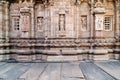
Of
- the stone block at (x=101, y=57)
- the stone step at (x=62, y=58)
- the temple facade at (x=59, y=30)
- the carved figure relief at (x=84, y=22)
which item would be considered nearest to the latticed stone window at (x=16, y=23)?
the temple facade at (x=59, y=30)

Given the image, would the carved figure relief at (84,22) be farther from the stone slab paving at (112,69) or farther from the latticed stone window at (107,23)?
the stone slab paving at (112,69)

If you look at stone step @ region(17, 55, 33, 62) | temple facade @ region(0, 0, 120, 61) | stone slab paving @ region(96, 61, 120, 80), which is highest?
temple facade @ region(0, 0, 120, 61)

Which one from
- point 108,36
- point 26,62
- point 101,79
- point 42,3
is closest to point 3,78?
point 101,79

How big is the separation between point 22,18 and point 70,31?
3.42 metres

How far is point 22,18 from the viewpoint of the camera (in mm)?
15664

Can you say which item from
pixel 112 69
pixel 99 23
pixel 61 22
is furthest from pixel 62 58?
pixel 112 69

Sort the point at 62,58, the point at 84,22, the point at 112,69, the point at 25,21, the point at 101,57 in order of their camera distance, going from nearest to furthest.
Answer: the point at 112,69, the point at 62,58, the point at 101,57, the point at 25,21, the point at 84,22

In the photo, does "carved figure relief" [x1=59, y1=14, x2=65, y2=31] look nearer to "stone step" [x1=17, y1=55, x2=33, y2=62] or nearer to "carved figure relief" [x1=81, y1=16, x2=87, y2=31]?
"carved figure relief" [x1=81, y1=16, x2=87, y2=31]

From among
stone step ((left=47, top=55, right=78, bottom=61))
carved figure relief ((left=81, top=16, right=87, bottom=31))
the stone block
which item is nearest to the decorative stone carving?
carved figure relief ((left=81, top=16, right=87, bottom=31))

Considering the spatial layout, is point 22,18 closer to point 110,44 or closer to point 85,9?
point 85,9

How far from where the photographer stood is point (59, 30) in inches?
609

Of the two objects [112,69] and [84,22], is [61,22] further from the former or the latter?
[112,69]

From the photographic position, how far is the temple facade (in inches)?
604

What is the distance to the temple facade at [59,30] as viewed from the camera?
604 inches
